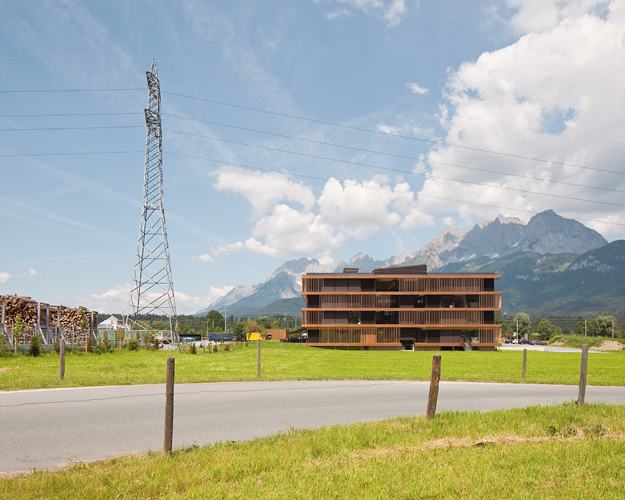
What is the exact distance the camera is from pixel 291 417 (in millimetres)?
9836

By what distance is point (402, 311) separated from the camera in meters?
64.9

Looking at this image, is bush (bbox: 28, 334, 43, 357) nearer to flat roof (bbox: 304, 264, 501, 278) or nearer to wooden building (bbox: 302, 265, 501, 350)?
wooden building (bbox: 302, 265, 501, 350)

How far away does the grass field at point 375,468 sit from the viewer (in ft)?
17.3

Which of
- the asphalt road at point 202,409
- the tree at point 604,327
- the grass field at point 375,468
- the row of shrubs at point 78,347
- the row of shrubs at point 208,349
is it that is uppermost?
the grass field at point 375,468

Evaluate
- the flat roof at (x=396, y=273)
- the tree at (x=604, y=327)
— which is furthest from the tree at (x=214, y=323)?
the tree at (x=604, y=327)

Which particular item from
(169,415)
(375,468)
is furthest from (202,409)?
(375,468)

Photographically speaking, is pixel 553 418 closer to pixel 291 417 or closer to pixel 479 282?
pixel 291 417

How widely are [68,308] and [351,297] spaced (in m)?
37.7

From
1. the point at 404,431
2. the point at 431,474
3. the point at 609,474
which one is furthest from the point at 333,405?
the point at 609,474

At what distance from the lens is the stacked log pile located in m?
32.0

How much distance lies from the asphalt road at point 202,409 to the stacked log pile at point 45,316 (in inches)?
915

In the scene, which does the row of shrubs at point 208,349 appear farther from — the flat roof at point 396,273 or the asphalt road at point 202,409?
the flat roof at point 396,273

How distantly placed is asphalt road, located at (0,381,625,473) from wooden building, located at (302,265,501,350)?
158ft

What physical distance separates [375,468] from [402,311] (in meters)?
60.5
